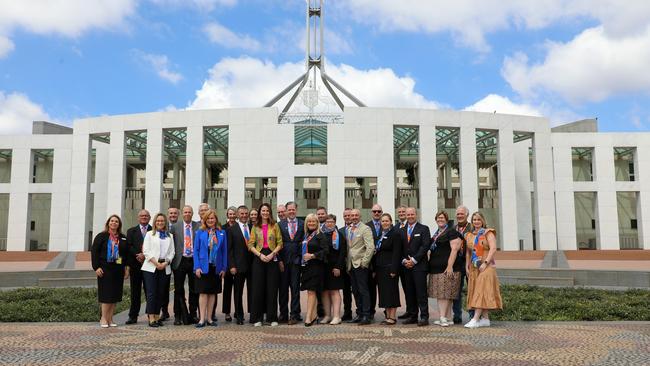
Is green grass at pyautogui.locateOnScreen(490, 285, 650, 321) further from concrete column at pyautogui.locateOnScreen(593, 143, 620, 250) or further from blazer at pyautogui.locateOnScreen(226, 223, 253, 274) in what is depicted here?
concrete column at pyautogui.locateOnScreen(593, 143, 620, 250)

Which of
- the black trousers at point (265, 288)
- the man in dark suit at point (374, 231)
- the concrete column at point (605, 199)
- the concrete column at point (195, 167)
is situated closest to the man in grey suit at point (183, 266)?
the black trousers at point (265, 288)

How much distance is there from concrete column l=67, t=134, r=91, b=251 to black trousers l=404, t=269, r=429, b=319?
26609mm

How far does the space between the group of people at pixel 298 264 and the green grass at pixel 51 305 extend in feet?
4.56

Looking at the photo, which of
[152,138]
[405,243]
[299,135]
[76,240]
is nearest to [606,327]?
[405,243]

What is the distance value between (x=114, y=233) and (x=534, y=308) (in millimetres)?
6912

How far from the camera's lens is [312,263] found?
25.0ft

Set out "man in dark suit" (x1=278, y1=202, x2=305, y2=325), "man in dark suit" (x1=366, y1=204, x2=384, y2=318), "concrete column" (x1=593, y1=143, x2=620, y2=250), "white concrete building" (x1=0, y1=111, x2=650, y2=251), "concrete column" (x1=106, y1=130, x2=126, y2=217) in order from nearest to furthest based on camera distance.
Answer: "man in dark suit" (x1=278, y1=202, x2=305, y2=325), "man in dark suit" (x1=366, y1=204, x2=384, y2=318), "white concrete building" (x1=0, y1=111, x2=650, y2=251), "concrete column" (x1=106, y1=130, x2=126, y2=217), "concrete column" (x1=593, y1=143, x2=620, y2=250)

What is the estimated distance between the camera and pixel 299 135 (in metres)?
30.5

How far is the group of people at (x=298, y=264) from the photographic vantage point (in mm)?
7531

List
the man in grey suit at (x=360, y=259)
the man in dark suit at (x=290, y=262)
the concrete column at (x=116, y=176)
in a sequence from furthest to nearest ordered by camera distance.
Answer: the concrete column at (x=116, y=176)
the man in dark suit at (x=290, y=262)
the man in grey suit at (x=360, y=259)

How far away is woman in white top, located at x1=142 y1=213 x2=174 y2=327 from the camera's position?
7.53 metres

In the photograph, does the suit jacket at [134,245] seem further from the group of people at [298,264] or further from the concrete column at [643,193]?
the concrete column at [643,193]

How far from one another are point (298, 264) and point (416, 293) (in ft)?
5.95

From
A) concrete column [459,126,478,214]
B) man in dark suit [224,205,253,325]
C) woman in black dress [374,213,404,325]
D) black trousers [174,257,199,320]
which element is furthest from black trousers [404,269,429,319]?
concrete column [459,126,478,214]
